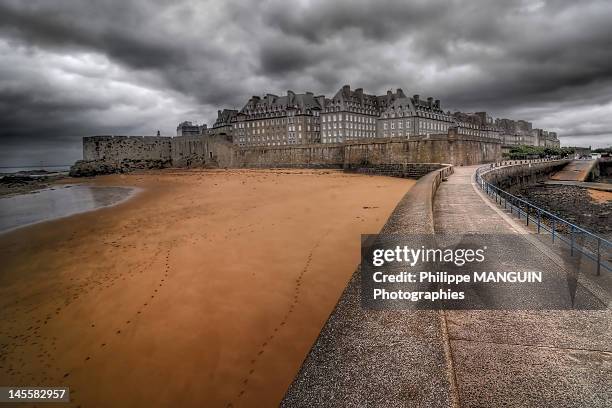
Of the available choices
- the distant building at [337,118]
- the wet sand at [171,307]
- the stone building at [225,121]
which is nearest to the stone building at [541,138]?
the distant building at [337,118]

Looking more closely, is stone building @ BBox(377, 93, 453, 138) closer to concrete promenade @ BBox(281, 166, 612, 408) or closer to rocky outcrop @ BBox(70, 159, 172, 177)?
rocky outcrop @ BBox(70, 159, 172, 177)

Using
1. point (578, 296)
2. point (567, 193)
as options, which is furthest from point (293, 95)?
point (578, 296)

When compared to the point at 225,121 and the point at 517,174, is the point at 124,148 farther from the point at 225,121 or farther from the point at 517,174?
the point at 517,174

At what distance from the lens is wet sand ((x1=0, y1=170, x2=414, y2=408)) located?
507 cm

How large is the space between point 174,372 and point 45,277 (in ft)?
23.0

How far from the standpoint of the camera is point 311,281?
8367mm

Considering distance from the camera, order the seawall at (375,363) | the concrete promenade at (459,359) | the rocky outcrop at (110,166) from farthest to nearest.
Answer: the rocky outcrop at (110,166), the concrete promenade at (459,359), the seawall at (375,363)

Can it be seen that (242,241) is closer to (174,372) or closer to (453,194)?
(174,372)

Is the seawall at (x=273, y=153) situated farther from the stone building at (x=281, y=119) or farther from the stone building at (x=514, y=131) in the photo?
the stone building at (x=514, y=131)

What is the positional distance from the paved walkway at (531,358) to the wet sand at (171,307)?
8.38 ft

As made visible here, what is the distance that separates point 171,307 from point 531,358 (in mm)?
6705

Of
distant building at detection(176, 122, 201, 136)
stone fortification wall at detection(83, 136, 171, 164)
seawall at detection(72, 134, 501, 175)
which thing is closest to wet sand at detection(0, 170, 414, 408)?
seawall at detection(72, 134, 501, 175)

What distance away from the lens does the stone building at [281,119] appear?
91.2 meters

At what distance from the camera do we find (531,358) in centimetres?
391
